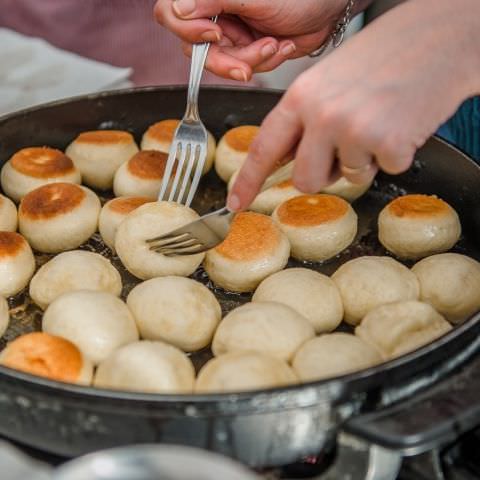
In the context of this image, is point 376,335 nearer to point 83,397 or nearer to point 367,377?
point 367,377

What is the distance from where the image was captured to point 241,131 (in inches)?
59.5

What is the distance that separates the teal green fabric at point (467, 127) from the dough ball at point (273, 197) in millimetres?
527

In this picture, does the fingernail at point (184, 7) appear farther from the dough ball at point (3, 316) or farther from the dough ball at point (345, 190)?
the dough ball at point (3, 316)

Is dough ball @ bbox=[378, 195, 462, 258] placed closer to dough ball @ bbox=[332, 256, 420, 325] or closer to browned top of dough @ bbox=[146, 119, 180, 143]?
dough ball @ bbox=[332, 256, 420, 325]

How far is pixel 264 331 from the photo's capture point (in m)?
1.01

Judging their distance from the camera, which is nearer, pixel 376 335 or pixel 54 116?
pixel 376 335

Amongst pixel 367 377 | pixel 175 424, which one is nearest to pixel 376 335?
pixel 367 377

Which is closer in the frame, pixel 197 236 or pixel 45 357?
pixel 45 357

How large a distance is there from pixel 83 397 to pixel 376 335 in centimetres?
42

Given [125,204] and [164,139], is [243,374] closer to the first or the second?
[125,204]

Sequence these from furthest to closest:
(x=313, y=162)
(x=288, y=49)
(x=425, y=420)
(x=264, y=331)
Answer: (x=288, y=49)
(x=264, y=331)
(x=313, y=162)
(x=425, y=420)

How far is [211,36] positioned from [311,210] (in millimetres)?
348

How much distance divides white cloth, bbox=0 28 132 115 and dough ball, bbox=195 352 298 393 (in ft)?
3.96

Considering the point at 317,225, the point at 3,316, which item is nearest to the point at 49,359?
the point at 3,316
